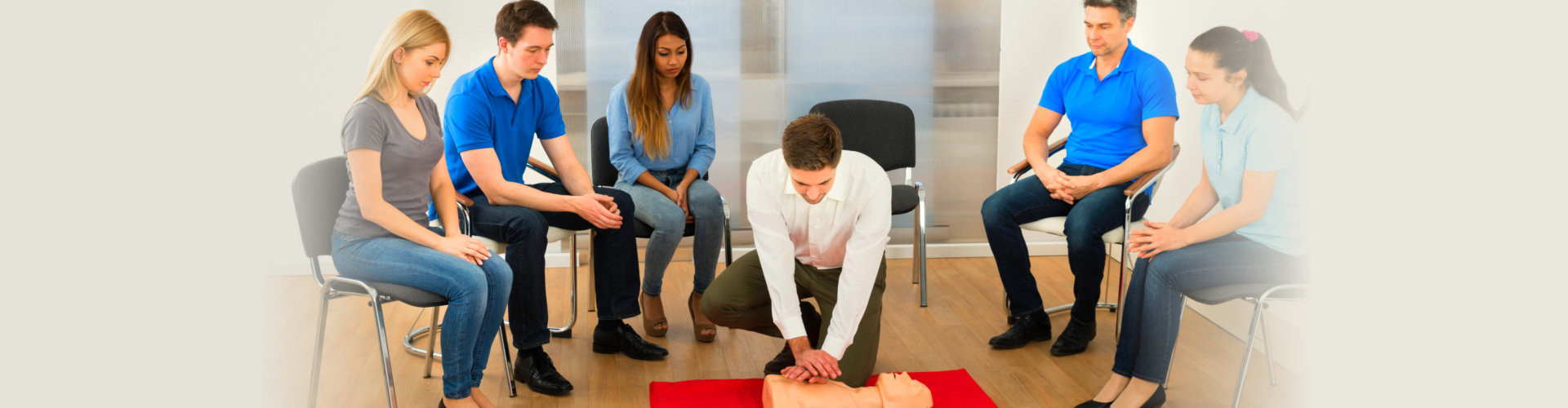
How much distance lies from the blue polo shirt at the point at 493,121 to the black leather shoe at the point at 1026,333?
4.54ft

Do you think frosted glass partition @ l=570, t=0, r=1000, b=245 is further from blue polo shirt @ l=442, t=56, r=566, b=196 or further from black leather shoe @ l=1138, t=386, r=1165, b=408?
black leather shoe @ l=1138, t=386, r=1165, b=408

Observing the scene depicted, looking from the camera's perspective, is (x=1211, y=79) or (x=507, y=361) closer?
(x=1211, y=79)

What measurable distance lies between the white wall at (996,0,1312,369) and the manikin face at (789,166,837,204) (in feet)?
3.32

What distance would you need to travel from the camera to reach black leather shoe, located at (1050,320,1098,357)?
2.94 metres

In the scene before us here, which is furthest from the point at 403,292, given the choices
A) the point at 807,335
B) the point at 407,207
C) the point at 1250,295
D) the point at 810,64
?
the point at 810,64

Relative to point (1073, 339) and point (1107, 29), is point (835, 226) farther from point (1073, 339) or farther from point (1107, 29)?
point (1107, 29)

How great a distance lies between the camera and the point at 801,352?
2.37 meters

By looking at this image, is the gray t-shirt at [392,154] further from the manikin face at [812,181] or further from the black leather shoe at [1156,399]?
the black leather shoe at [1156,399]

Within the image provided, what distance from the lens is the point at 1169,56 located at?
3.42 m

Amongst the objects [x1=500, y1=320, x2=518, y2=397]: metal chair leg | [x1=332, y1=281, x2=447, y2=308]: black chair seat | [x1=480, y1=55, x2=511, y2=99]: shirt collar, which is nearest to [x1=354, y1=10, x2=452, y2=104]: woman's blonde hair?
[x1=332, y1=281, x2=447, y2=308]: black chair seat

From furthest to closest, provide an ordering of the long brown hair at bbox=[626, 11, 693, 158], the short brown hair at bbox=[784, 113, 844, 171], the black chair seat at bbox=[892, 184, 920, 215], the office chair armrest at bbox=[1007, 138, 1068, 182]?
the black chair seat at bbox=[892, 184, 920, 215] < the office chair armrest at bbox=[1007, 138, 1068, 182] < the long brown hair at bbox=[626, 11, 693, 158] < the short brown hair at bbox=[784, 113, 844, 171]

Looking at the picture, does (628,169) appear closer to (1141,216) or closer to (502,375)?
(502,375)

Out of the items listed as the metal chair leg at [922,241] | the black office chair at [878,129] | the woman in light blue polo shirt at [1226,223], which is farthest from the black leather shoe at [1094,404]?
the black office chair at [878,129]

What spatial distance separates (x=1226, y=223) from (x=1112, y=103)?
731 mm
